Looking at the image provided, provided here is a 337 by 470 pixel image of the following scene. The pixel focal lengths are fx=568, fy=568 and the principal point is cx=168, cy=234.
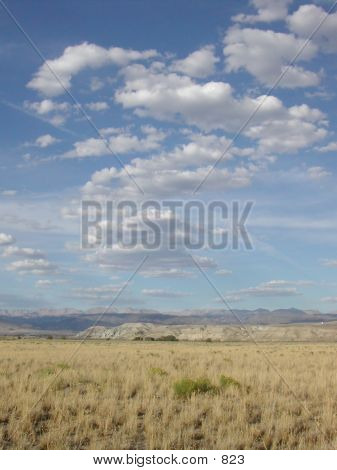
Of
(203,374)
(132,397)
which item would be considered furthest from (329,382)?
(132,397)

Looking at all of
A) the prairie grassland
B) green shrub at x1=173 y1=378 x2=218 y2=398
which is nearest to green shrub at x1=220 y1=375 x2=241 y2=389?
the prairie grassland

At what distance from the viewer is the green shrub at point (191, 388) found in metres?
15.1

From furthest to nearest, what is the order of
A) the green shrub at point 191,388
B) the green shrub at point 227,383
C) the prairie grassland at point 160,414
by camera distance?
the green shrub at point 227,383
the green shrub at point 191,388
the prairie grassland at point 160,414

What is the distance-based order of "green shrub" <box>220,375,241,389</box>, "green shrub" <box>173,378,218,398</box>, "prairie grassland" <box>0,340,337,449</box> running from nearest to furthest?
"prairie grassland" <box>0,340,337,449</box> → "green shrub" <box>173,378,218,398</box> → "green shrub" <box>220,375,241,389</box>

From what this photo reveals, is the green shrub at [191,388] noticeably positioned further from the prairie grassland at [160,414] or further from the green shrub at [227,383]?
the green shrub at [227,383]

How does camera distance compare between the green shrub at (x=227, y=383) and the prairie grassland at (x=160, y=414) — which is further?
the green shrub at (x=227, y=383)

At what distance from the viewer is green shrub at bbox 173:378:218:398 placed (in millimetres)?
15055

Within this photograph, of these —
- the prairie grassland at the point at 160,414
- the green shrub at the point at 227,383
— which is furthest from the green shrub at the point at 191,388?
the green shrub at the point at 227,383

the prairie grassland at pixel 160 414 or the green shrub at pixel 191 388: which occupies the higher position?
the green shrub at pixel 191 388

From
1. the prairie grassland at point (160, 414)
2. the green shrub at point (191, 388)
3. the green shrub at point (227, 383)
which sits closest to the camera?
the prairie grassland at point (160, 414)

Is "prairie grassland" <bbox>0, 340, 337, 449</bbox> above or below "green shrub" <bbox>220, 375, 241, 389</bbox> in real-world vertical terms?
below

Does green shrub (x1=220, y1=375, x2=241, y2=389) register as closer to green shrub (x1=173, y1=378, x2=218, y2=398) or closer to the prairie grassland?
the prairie grassland

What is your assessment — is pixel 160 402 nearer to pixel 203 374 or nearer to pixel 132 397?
pixel 132 397
